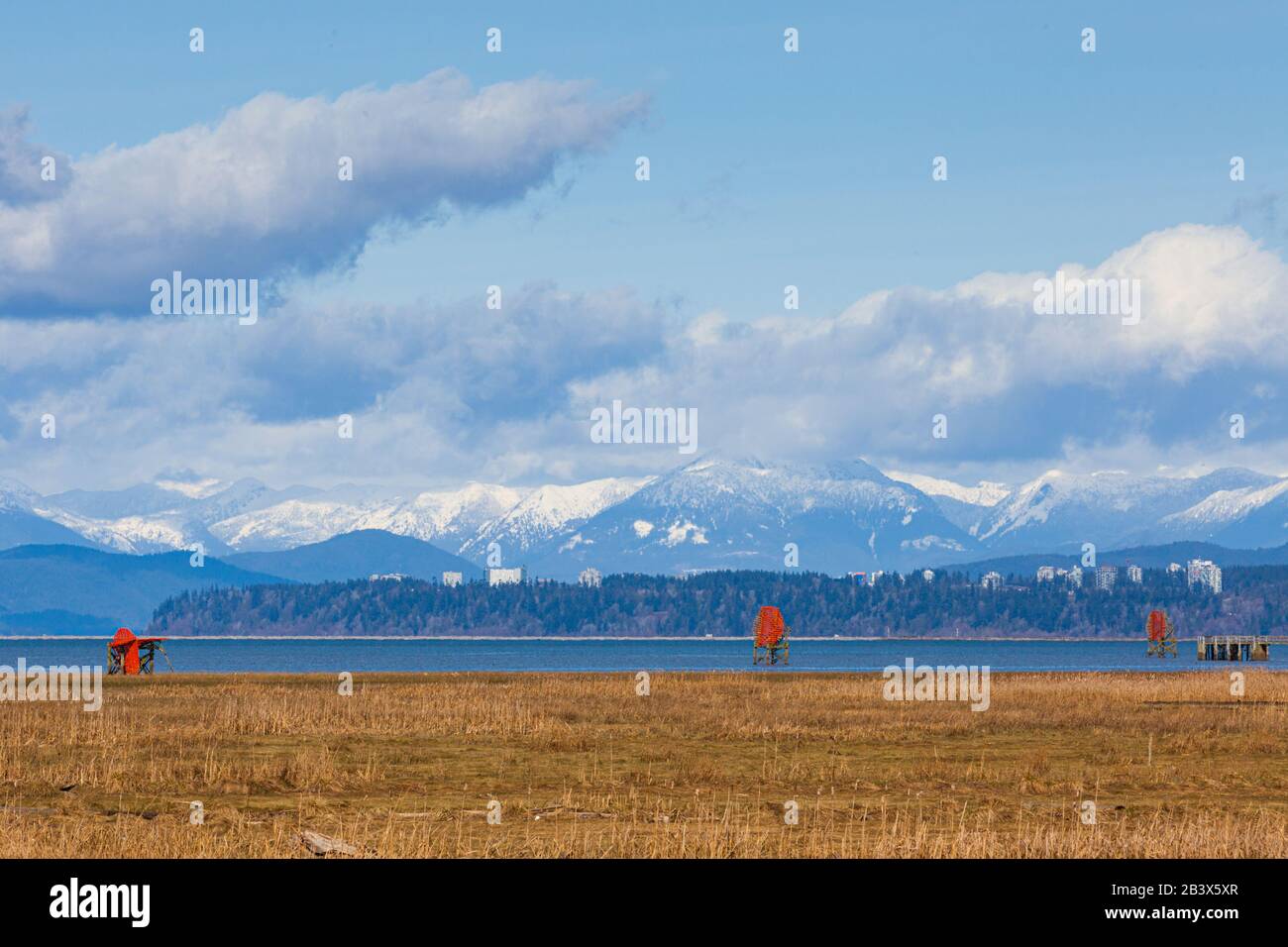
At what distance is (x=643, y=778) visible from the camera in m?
39.7

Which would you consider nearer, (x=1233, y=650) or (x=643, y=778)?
(x=643, y=778)

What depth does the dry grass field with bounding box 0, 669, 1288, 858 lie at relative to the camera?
2773 centimetres

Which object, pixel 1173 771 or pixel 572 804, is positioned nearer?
pixel 572 804

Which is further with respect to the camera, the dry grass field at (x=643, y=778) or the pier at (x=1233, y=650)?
the pier at (x=1233, y=650)

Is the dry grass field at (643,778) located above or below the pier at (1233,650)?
above

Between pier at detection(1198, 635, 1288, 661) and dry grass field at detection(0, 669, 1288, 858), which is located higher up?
dry grass field at detection(0, 669, 1288, 858)

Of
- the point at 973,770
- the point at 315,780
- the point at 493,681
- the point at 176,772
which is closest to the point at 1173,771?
the point at 973,770

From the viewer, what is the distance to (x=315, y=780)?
3812cm

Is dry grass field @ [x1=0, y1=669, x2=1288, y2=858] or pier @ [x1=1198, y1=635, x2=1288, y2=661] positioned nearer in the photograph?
dry grass field @ [x1=0, y1=669, x2=1288, y2=858]

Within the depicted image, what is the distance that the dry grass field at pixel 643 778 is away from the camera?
1092 inches

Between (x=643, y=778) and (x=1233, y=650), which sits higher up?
(x=643, y=778)
